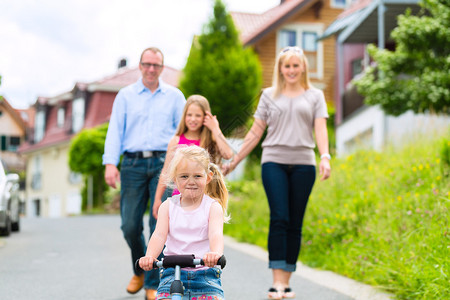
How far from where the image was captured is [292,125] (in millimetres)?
5617

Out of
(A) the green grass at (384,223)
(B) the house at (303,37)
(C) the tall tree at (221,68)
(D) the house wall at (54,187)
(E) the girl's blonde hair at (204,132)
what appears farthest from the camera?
(D) the house wall at (54,187)

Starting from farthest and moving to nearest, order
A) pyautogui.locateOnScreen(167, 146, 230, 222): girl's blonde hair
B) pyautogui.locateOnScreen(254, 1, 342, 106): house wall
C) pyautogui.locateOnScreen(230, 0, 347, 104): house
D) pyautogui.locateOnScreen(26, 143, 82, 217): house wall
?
pyautogui.locateOnScreen(26, 143, 82, 217): house wall < pyautogui.locateOnScreen(254, 1, 342, 106): house wall < pyautogui.locateOnScreen(230, 0, 347, 104): house < pyautogui.locateOnScreen(167, 146, 230, 222): girl's blonde hair

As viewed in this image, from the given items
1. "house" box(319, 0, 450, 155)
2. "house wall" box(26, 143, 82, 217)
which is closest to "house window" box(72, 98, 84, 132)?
"house wall" box(26, 143, 82, 217)

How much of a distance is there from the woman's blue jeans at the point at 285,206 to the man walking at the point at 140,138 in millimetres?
899

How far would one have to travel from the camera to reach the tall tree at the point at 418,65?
11914 mm

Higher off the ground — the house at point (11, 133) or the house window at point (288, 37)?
the house window at point (288, 37)

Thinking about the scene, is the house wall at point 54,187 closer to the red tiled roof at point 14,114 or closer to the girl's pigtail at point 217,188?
the red tiled roof at point 14,114

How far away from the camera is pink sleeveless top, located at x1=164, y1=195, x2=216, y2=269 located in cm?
352

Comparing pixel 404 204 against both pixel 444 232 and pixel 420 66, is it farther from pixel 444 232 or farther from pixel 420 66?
pixel 420 66

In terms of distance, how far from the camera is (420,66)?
1258 cm

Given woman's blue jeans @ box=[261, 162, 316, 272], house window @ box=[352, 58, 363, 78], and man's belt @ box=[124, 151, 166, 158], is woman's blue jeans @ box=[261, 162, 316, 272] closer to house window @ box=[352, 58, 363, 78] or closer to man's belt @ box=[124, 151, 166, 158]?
man's belt @ box=[124, 151, 166, 158]

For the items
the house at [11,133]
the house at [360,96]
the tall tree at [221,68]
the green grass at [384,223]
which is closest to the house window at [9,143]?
the house at [11,133]

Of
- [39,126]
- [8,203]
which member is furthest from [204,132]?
[39,126]

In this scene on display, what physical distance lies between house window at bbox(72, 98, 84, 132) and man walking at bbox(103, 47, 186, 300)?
116 ft
